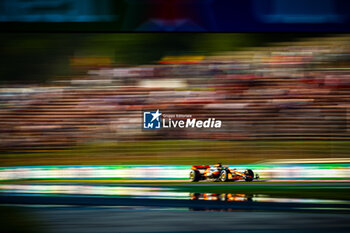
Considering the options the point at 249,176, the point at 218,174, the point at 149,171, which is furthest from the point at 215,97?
the point at 149,171

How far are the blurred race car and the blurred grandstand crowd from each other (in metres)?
0.49

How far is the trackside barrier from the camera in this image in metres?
6.32

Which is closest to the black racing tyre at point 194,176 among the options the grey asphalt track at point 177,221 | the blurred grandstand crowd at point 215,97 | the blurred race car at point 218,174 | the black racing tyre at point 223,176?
the blurred race car at point 218,174

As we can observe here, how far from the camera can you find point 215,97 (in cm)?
645

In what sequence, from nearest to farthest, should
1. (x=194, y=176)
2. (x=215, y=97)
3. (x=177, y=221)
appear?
1. (x=177, y=221)
2. (x=194, y=176)
3. (x=215, y=97)

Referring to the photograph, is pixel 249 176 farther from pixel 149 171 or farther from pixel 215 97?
pixel 149 171

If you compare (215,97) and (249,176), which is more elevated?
(215,97)

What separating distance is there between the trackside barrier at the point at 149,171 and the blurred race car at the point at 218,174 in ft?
0.25

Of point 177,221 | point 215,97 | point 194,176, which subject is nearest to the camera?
point 177,221

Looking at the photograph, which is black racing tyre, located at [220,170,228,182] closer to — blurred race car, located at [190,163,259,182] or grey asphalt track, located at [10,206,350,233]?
blurred race car, located at [190,163,259,182]

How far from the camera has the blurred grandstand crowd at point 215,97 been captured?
643 centimetres

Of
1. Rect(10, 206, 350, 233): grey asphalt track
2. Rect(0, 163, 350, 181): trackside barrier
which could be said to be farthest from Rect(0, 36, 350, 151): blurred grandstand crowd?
Rect(10, 206, 350, 233): grey asphalt track

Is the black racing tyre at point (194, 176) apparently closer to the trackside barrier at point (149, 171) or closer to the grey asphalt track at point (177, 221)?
the trackside barrier at point (149, 171)

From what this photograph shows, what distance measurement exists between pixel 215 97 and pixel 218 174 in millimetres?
1161
